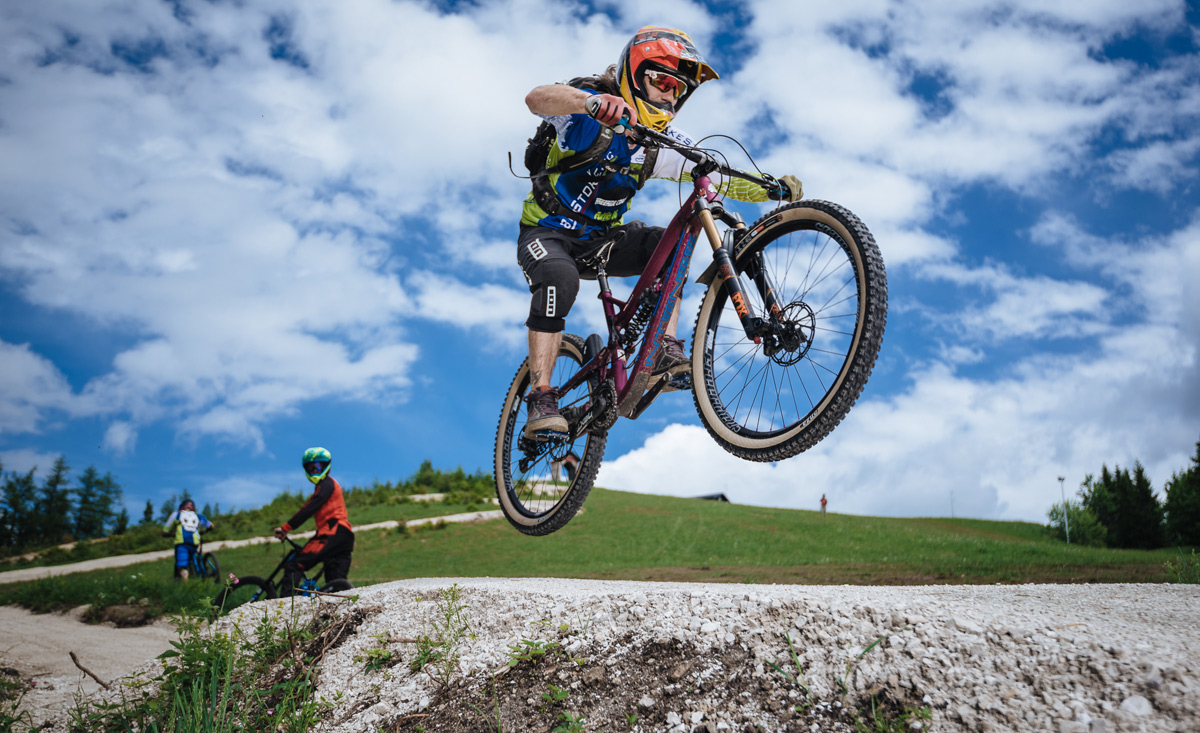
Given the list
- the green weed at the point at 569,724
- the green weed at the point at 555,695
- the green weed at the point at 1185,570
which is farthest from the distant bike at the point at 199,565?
the green weed at the point at 1185,570

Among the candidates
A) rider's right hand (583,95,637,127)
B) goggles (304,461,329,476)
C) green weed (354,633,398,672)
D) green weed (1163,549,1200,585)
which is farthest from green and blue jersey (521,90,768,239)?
green weed (1163,549,1200,585)

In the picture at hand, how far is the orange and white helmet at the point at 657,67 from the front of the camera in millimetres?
3922

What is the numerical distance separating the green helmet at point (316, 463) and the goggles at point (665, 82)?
570 cm

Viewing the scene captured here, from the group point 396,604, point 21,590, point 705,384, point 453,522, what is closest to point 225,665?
point 396,604

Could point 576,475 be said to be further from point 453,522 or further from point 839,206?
point 453,522

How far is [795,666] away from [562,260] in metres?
2.79

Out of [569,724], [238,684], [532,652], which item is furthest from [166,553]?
[569,724]

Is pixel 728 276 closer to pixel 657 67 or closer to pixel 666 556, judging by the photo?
pixel 657 67

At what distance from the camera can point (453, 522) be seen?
1914 centimetres

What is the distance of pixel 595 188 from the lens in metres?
4.48

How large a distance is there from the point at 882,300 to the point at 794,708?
1864 mm

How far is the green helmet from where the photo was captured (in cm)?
755

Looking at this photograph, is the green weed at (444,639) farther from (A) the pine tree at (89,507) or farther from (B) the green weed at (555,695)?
(A) the pine tree at (89,507)

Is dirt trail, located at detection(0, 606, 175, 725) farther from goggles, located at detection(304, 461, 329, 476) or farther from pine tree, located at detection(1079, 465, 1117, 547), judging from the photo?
pine tree, located at detection(1079, 465, 1117, 547)
